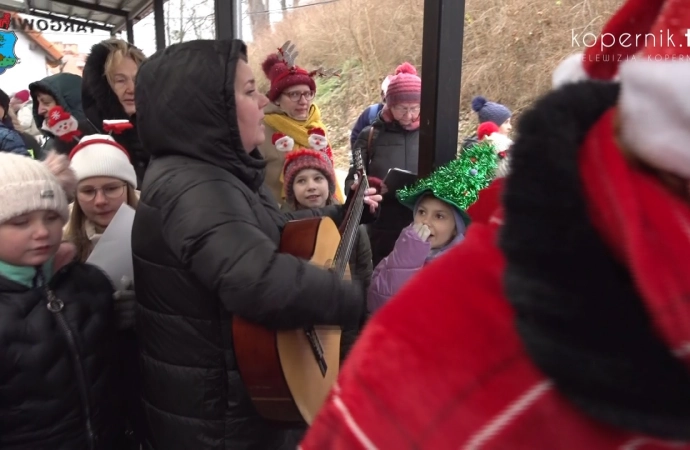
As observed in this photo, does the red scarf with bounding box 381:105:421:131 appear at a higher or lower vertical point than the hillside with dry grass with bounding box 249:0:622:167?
lower

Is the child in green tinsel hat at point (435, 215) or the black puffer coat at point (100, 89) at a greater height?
the black puffer coat at point (100, 89)

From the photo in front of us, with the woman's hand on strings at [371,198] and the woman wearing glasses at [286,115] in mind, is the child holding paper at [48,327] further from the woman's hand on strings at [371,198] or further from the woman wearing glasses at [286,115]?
the woman wearing glasses at [286,115]

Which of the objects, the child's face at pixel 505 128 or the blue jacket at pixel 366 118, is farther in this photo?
the blue jacket at pixel 366 118

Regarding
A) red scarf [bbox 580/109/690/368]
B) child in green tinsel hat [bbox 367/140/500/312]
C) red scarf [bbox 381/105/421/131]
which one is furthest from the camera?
red scarf [bbox 381/105/421/131]

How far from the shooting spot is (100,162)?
2.17m

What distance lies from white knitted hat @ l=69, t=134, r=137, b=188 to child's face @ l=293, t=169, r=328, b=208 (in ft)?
2.44

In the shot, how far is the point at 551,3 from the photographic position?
12.8ft

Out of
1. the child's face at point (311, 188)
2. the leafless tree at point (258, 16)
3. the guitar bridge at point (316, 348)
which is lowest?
the guitar bridge at point (316, 348)

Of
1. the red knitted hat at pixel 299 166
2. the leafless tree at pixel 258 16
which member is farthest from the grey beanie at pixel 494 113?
the leafless tree at pixel 258 16

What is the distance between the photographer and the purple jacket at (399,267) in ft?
6.69

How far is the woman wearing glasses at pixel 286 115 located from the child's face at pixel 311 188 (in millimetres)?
388

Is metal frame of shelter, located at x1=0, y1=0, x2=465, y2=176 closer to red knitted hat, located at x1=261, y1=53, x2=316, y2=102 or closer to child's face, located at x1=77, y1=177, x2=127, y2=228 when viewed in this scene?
child's face, located at x1=77, y1=177, x2=127, y2=228

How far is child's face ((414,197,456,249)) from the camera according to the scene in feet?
7.18

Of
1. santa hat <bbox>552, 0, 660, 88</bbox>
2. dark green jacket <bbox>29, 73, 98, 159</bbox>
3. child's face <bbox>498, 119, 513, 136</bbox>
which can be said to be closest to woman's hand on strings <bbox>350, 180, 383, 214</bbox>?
child's face <bbox>498, 119, 513, 136</bbox>
